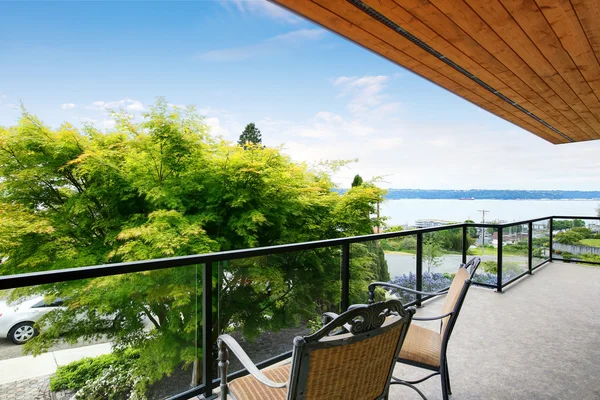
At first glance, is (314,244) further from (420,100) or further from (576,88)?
(420,100)

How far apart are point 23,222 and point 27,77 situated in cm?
1277

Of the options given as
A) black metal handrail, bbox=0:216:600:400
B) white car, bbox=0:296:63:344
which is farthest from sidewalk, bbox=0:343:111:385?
black metal handrail, bbox=0:216:600:400

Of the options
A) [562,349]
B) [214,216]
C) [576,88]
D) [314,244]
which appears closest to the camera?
A: [314,244]

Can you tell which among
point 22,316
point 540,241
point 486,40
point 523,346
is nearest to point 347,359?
point 22,316

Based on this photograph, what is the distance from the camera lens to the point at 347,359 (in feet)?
4.52

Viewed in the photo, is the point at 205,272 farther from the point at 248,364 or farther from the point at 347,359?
the point at 347,359

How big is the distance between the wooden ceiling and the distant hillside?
225 inches

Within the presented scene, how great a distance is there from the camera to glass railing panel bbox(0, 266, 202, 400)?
6.37ft

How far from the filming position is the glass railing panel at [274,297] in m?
2.64

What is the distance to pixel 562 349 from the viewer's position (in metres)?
3.40

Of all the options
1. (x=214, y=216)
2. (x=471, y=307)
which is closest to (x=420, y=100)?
(x=214, y=216)

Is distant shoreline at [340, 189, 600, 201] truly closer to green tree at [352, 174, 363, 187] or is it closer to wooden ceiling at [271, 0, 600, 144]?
green tree at [352, 174, 363, 187]

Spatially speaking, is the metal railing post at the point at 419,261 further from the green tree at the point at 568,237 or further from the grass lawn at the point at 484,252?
the green tree at the point at 568,237

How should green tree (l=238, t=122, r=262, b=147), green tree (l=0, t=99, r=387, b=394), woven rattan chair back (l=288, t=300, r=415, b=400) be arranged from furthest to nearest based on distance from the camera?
1. green tree (l=238, t=122, r=262, b=147)
2. green tree (l=0, t=99, r=387, b=394)
3. woven rattan chair back (l=288, t=300, r=415, b=400)
